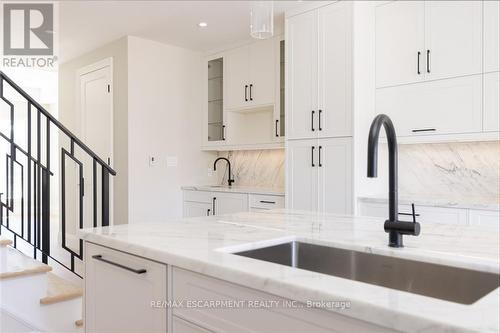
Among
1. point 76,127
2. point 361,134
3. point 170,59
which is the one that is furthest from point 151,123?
point 361,134

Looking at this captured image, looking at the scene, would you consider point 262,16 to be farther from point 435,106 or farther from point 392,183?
point 435,106

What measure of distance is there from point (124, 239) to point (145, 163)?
3432 mm

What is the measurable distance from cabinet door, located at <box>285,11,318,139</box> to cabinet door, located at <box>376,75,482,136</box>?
59 centimetres

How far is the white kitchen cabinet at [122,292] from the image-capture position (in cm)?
118

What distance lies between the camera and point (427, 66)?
3230 millimetres

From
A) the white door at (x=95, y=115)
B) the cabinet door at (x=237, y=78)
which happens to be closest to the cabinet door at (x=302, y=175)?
the cabinet door at (x=237, y=78)

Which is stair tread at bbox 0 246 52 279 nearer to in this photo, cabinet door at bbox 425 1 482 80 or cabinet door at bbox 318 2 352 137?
cabinet door at bbox 318 2 352 137

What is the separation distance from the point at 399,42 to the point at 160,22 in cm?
232

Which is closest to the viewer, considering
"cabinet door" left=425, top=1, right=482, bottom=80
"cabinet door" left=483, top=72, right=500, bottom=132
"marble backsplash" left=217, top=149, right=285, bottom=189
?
"cabinet door" left=483, top=72, right=500, bottom=132

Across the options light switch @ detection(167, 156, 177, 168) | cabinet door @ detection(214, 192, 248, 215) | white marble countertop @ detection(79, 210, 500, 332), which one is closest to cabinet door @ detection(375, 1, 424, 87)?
cabinet door @ detection(214, 192, 248, 215)

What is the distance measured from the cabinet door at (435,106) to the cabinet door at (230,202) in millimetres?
1617

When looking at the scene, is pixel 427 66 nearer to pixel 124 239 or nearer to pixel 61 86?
pixel 124 239

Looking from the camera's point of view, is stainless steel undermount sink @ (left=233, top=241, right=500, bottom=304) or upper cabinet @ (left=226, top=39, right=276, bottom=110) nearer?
stainless steel undermount sink @ (left=233, top=241, right=500, bottom=304)

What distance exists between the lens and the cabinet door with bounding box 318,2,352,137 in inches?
134
